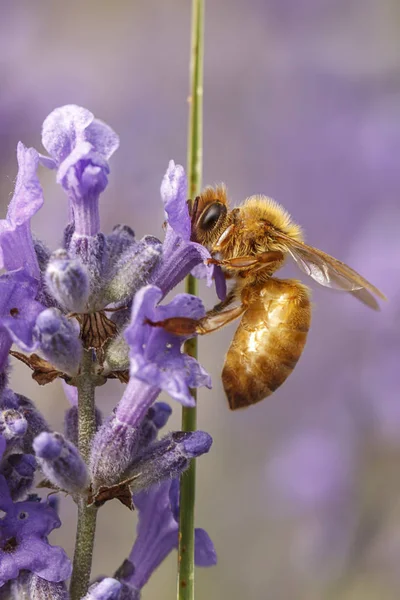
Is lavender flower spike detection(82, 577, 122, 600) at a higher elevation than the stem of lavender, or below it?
below

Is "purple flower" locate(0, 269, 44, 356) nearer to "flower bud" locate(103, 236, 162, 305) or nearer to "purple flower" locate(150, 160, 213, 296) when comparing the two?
"flower bud" locate(103, 236, 162, 305)

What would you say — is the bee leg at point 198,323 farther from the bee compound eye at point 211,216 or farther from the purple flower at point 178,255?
the bee compound eye at point 211,216

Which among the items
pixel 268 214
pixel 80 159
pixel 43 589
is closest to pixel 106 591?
pixel 43 589

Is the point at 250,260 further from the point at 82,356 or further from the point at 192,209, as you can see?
the point at 82,356

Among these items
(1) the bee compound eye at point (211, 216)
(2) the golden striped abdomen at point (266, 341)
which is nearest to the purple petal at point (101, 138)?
(1) the bee compound eye at point (211, 216)

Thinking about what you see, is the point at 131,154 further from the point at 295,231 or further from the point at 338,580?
the point at 295,231

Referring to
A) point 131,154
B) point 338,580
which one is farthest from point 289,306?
point 131,154

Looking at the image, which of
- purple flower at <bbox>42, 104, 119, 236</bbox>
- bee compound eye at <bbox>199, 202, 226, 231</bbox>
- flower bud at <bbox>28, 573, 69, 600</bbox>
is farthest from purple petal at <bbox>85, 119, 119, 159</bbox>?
flower bud at <bbox>28, 573, 69, 600</bbox>
